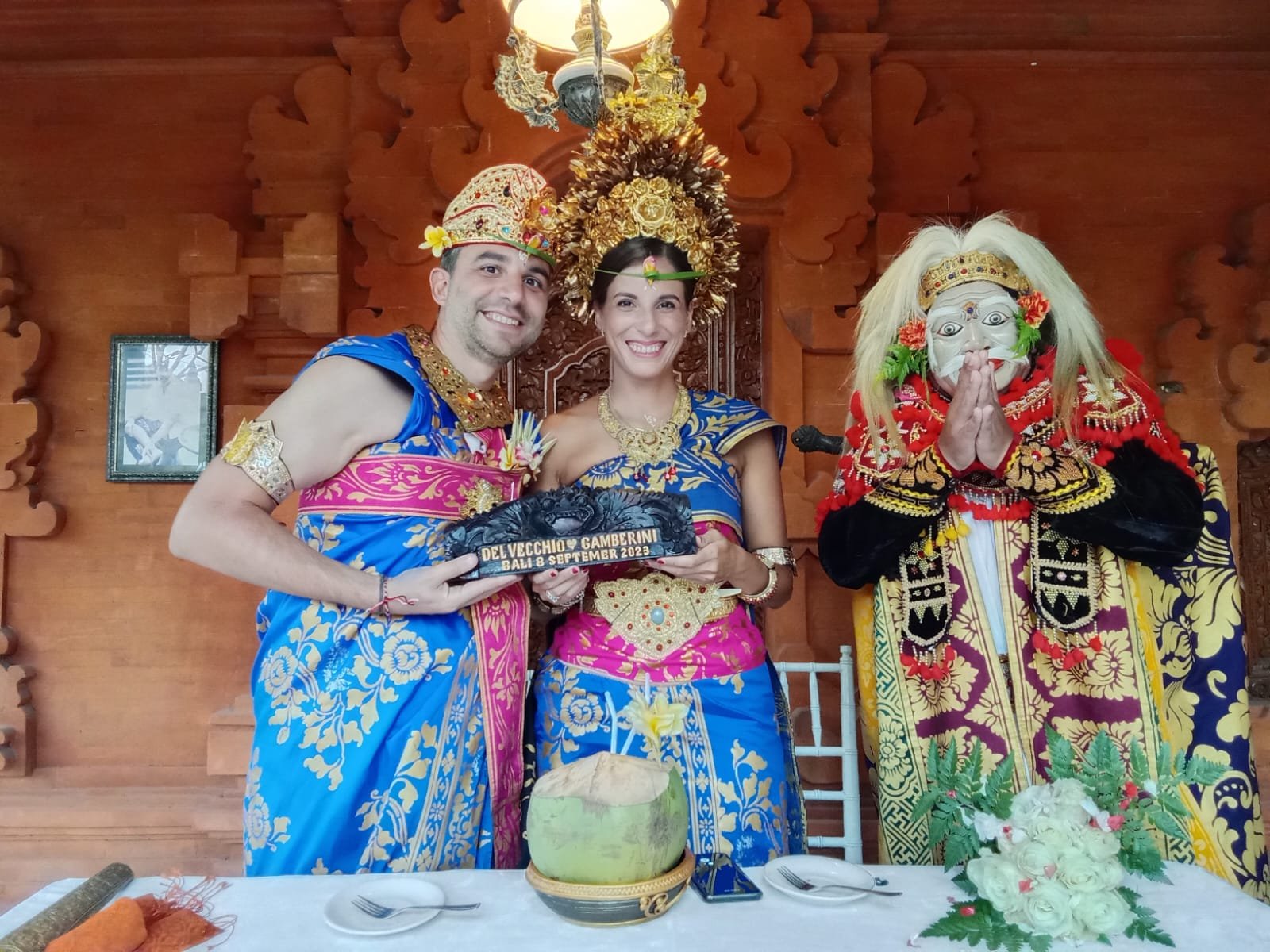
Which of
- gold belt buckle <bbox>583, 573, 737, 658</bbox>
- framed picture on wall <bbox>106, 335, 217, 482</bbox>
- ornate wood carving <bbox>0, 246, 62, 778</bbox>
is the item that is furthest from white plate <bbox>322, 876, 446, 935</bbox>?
ornate wood carving <bbox>0, 246, 62, 778</bbox>

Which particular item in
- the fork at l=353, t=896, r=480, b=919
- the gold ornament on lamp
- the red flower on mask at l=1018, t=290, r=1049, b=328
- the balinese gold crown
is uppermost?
the gold ornament on lamp

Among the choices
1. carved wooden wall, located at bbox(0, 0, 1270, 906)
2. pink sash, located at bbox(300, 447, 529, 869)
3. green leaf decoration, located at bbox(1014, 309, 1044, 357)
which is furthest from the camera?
carved wooden wall, located at bbox(0, 0, 1270, 906)

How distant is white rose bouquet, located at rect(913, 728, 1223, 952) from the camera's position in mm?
1061

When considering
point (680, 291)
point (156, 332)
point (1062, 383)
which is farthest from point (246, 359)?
point (1062, 383)

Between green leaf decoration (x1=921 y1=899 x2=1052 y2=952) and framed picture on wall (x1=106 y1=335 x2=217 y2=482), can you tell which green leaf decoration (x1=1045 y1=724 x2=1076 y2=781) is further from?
framed picture on wall (x1=106 y1=335 x2=217 y2=482)

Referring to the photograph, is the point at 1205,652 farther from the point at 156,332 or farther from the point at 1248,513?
the point at 156,332

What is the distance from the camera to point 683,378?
3.56 m

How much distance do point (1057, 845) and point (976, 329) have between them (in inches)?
45.8

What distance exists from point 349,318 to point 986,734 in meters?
2.57

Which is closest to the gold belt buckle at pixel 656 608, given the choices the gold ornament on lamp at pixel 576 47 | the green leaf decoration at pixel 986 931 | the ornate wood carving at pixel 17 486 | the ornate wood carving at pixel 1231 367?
the green leaf decoration at pixel 986 931

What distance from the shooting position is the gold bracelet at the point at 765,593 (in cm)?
201

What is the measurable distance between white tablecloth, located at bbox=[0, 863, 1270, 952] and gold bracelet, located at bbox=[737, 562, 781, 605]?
0.82 metres

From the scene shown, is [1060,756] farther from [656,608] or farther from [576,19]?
[576,19]

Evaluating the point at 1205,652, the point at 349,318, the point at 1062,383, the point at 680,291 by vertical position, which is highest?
the point at 349,318
